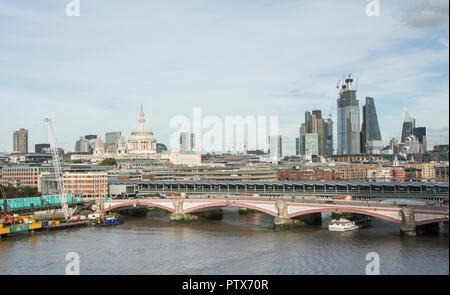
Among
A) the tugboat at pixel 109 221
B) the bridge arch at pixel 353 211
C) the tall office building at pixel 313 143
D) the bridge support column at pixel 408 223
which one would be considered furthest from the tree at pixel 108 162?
the tall office building at pixel 313 143

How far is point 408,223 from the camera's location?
30.0m

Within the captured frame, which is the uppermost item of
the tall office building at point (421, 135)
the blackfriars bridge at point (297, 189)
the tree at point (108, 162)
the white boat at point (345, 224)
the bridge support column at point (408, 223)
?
the tall office building at point (421, 135)

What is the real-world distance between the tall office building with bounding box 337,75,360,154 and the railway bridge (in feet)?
487

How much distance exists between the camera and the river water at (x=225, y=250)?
23469mm

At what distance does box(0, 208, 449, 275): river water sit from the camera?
2347 centimetres

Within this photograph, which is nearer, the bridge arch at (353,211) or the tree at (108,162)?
the bridge arch at (353,211)

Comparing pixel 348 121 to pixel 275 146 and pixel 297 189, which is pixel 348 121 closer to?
pixel 275 146

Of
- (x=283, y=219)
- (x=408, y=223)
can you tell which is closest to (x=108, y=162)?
(x=283, y=219)

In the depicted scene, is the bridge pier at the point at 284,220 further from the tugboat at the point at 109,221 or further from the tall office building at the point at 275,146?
the tall office building at the point at 275,146

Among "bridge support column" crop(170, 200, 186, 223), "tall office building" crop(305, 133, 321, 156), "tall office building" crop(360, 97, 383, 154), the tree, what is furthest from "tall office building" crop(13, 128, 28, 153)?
"bridge support column" crop(170, 200, 186, 223)

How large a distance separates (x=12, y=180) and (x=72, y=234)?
38.8 m
